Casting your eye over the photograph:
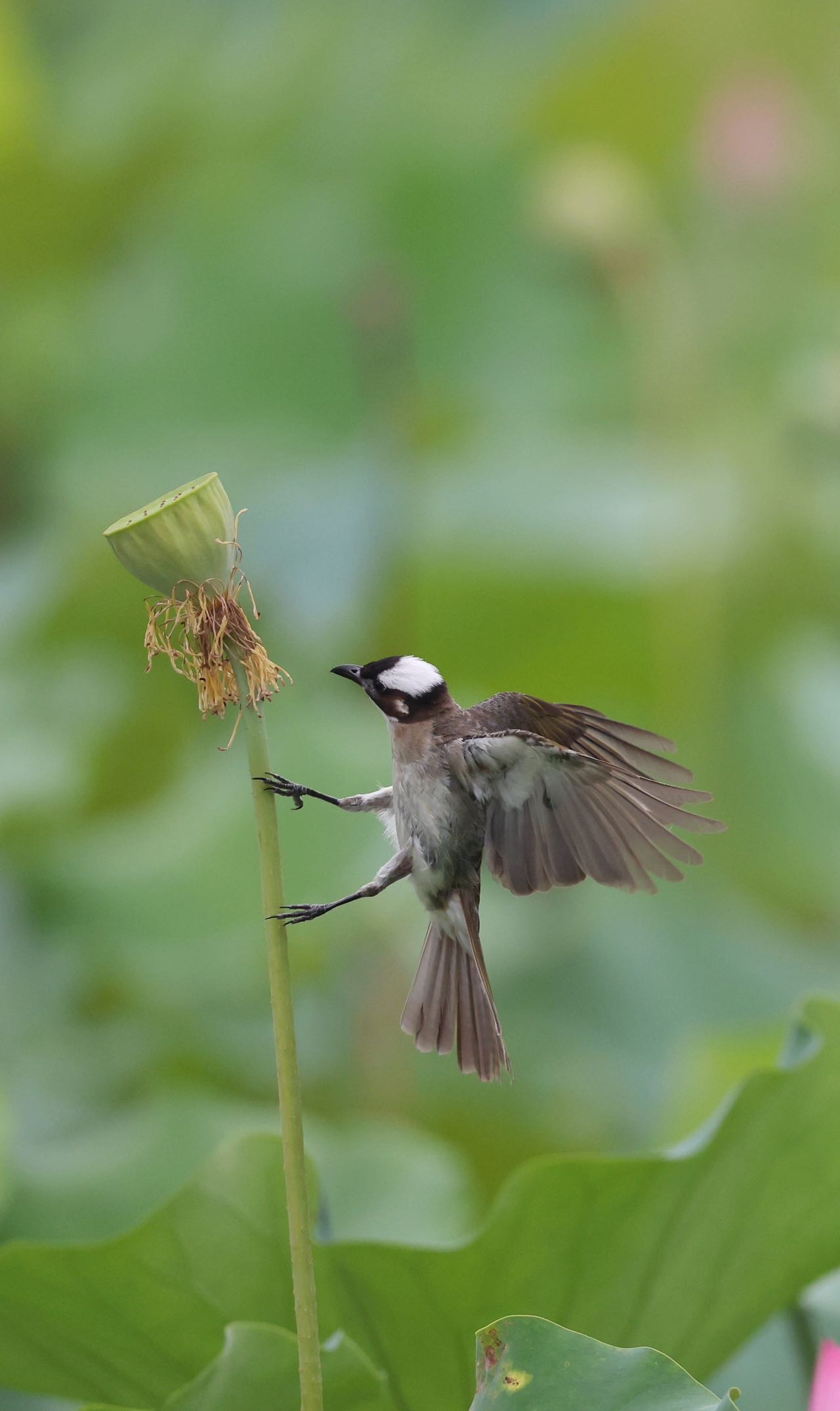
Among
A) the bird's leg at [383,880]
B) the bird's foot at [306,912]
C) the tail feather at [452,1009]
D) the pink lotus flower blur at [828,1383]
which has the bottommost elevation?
the pink lotus flower blur at [828,1383]

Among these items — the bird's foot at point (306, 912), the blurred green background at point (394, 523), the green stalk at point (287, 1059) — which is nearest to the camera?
the green stalk at point (287, 1059)

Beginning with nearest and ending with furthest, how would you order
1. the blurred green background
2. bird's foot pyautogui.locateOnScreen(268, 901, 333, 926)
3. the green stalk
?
the green stalk
bird's foot pyautogui.locateOnScreen(268, 901, 333, 926)
the blurred green background

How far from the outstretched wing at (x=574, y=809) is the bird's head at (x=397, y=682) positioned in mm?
22

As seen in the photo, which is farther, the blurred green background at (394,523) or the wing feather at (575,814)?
the blurred green background at (394,523)

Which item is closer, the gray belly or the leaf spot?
the leaf spot

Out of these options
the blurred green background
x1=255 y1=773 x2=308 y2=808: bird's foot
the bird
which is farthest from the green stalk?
the blurred green background

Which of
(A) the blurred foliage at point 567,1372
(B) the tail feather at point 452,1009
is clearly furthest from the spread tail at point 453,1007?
(A) the blurred foliage at point 567,1372

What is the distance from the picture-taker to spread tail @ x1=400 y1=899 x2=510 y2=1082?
568mm

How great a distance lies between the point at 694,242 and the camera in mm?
2705

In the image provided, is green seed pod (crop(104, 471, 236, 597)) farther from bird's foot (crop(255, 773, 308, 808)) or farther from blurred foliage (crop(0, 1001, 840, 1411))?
blurred foliage (crop(0, 1001, 840, 1411))

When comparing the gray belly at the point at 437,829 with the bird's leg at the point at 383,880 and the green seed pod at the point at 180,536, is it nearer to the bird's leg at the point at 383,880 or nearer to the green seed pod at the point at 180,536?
the bird's leg at the point at 383,880

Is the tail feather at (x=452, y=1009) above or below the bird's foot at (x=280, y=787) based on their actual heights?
below

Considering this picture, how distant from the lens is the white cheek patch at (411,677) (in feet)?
1.75

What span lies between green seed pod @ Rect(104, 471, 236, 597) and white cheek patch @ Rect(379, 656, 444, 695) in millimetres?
→ 139
